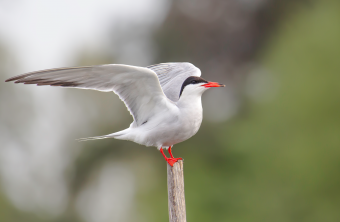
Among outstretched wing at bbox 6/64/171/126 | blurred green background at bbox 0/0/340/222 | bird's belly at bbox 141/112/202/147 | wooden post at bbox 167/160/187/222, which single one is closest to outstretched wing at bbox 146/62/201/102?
outstretched wing at bbox 6/64/171/126

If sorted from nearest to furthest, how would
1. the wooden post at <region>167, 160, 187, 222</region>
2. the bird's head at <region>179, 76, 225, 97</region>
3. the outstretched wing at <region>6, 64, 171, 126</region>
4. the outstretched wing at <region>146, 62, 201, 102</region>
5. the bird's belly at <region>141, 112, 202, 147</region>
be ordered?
the outstretched wing at <region>6, 64, 171, 126</region> < the wooden post at <region>167, 160, 187, 222</region> < the bird's belly at <region>141, 112, 202, 147</region> < the bird's head at <region>179, 76, 225, 97</region> < the outstretched wing at <region>146, 62, 201, 102</region>

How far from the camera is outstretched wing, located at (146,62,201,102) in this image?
6323 millimetres

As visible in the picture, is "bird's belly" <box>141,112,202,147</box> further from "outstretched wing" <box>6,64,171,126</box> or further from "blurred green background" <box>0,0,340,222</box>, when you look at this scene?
"blurred green background" <box>0,0,340,222</box>

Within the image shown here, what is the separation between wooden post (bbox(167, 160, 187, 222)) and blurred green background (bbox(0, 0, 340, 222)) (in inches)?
363

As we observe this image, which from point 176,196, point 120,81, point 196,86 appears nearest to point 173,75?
point 196,86

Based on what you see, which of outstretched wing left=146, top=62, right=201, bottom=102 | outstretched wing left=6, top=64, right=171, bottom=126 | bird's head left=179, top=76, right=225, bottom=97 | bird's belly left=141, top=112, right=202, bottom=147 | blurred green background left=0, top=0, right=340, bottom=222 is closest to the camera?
outstretched wing left=6, top=64, right=171, bottom=126

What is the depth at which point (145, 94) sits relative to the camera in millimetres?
5359

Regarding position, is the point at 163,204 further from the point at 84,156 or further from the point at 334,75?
the point at 334,75

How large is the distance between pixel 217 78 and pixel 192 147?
3.61 m

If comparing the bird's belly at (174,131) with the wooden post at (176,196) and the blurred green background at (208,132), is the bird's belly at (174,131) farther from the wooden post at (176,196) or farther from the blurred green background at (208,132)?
the blurred green background at (208,132)

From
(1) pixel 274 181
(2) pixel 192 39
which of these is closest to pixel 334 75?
(1) pixel 274 181

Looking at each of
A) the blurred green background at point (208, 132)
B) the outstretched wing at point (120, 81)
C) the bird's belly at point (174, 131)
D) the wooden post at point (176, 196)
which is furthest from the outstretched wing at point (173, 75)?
the blurred green background at point (208, 132)

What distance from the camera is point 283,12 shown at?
22625 millimetres

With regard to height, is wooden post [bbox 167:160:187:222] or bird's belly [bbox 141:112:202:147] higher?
bird's belly [bbox 141:112:202:147]
